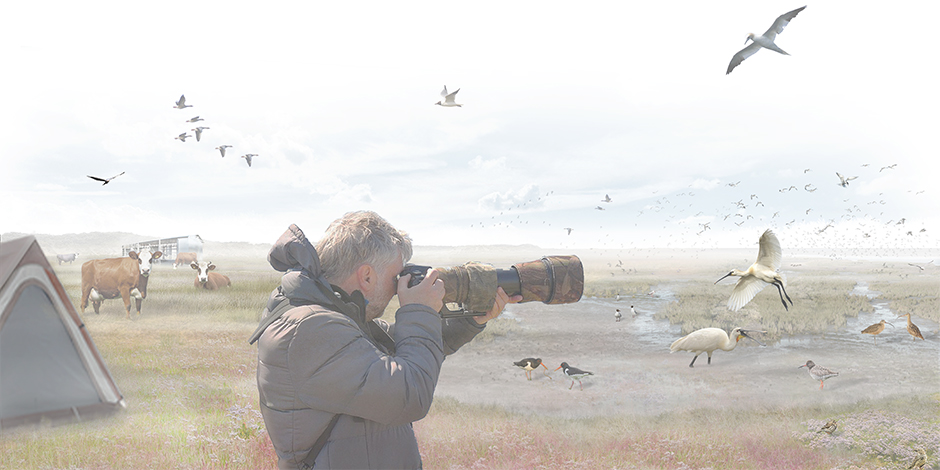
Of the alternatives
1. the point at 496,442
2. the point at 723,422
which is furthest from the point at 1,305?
the point at 723,422

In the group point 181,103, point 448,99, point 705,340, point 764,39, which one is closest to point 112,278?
point 181,103

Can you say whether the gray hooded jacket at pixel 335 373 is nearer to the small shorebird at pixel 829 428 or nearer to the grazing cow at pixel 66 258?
the small shorebird at pixel 829 428

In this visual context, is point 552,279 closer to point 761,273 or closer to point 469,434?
point 761,273

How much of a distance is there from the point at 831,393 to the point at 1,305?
1782cm

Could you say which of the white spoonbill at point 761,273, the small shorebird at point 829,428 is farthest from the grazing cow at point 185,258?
the small shorebird at point 829,428

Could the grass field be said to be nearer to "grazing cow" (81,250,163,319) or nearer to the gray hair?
the gray hair

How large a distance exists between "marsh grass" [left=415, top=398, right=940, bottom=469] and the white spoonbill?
7.06 feet

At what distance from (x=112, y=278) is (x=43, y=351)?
1179 centimetres

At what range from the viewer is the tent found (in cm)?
804

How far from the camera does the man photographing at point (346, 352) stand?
1608 millimetres

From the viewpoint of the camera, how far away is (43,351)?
8352 mm

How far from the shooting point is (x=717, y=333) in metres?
13.3

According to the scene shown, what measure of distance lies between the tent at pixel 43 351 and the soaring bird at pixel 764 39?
10.0 meters

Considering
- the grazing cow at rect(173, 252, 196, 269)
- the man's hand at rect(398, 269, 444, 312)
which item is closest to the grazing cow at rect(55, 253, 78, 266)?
the grazing cow at rect(173, 252, 196, 269)
